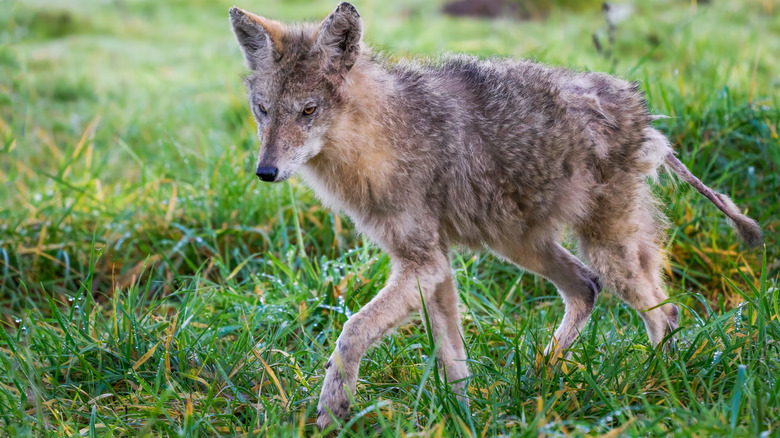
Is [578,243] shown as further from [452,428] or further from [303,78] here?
[303,78]

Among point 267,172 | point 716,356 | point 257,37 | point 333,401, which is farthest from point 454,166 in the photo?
→ point 716,356

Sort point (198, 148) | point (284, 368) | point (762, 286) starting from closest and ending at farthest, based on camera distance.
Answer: point (762, 286), point (284, 368), point (198, 148)

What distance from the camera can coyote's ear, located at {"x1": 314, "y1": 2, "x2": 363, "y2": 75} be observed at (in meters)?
3.29

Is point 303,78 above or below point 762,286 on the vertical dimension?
above

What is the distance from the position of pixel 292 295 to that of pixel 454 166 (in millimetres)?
1253

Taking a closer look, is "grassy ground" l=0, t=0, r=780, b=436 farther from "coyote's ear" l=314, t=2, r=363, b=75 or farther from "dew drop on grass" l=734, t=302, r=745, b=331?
"coyote's ear" l=314, t=2, r=363, b=75

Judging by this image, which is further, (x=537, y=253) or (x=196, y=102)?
(x=196, y=102)

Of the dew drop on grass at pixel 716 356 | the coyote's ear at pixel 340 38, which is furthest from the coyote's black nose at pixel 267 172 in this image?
the dew drop on grass at pixel 716 356

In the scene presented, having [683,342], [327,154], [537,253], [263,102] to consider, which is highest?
[263,102]

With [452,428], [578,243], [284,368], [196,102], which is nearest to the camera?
[452,428]

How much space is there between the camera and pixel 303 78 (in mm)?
3318

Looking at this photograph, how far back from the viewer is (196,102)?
8477mm

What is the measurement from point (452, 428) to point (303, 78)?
1626 mm

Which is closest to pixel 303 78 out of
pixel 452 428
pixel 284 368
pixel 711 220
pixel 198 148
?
pixel 284 368
